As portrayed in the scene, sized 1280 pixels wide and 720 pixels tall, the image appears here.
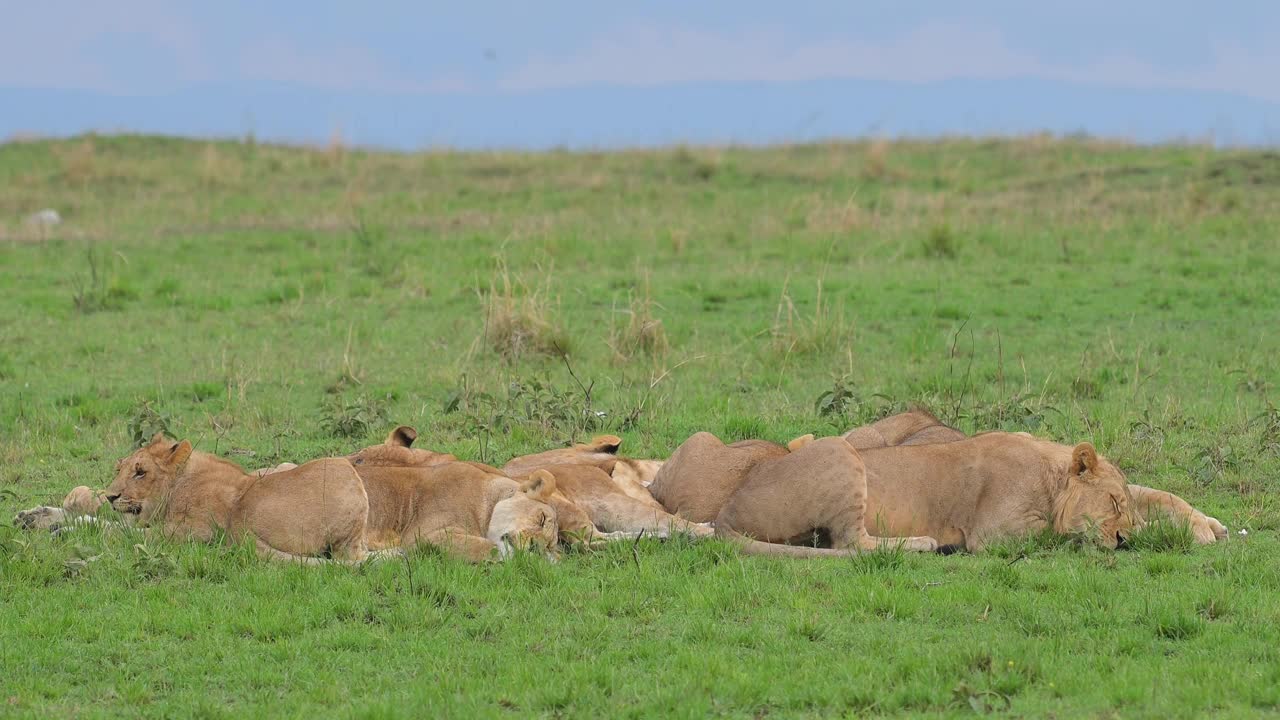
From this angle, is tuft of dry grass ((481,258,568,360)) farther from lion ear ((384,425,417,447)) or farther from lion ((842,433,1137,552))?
lion ((842,433,1137,552))

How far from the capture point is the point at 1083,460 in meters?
7.66

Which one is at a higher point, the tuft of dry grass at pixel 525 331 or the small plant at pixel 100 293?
the tuft of dry grass at pixel 525 331

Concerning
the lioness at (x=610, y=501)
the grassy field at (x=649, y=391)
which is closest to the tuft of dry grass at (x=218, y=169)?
the grassy field at (x=649, y=391)

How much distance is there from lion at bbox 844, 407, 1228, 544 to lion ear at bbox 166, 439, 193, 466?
141 inches

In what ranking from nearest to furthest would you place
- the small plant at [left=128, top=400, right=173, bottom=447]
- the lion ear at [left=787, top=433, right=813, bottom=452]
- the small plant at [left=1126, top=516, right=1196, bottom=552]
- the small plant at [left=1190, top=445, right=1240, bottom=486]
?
1. the small plant at [left=1126, top=516, right=1196, bottom=552]
2. the lion ear at [left=787, top=433, right=813, bottom=452]
3. the small plant at [left=1190, top=445, right=1240, bottom=486]
4. the small plant at [left=128, top=400, right=173, bottom=447]

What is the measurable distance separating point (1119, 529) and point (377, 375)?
7273 millimetres

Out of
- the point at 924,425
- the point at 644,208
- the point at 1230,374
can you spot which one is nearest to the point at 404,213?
the point at 644,208

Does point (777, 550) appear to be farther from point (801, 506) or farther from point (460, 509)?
point (460, 509)

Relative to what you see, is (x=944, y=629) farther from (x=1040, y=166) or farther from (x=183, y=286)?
(x=1040, y=166)

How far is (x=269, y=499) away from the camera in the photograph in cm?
764

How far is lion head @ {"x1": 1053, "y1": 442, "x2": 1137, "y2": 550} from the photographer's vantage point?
768 cm

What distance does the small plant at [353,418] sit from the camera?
1065 cm

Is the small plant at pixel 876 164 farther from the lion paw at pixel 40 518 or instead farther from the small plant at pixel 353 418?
the lion paw at pixel 40 518

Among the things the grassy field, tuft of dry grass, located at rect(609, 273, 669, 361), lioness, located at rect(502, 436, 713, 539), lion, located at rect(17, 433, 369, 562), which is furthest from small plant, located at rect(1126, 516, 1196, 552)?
tuft of dry grass, located at rect(609, 273, 669, 361)
